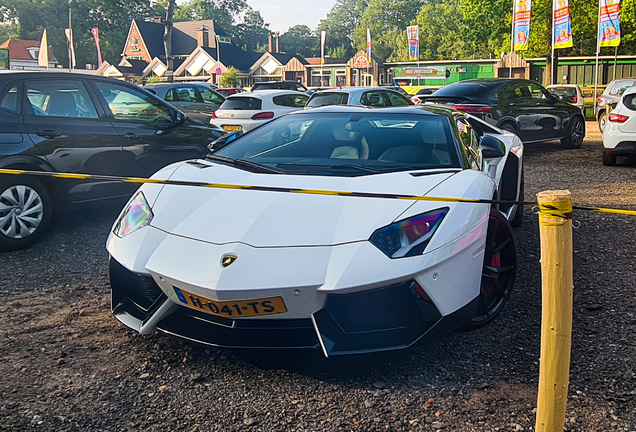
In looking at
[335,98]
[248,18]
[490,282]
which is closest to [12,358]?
[490,282]

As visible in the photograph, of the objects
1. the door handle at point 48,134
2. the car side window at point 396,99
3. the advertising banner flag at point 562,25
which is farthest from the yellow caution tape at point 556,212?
the advertising banner flag at point 562,25

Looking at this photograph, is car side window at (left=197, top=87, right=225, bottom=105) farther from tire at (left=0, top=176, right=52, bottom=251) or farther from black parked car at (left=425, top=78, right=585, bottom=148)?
tire at (left=0, top=176, right=52, bottom=251)

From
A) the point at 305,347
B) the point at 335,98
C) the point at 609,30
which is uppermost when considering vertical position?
the point at 609,30

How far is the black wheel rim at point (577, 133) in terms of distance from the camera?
14309 millimetres

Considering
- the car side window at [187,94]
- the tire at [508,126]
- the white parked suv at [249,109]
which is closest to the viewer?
the tire at [508,126]

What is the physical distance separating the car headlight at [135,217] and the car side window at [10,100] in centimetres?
247

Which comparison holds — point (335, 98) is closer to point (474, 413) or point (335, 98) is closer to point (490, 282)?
point (490, 282)

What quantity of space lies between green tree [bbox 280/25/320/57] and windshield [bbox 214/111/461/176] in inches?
4950

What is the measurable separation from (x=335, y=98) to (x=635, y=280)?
8875 mm

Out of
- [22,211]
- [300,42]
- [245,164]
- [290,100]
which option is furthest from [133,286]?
[300,42]

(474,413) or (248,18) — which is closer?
(474,413)

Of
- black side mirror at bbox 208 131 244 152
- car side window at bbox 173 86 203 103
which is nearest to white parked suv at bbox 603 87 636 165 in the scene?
black side mirror at bbox 208 131 244 152

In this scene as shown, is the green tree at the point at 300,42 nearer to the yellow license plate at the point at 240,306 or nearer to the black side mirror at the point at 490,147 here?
the black side mirror at the point at 490,147

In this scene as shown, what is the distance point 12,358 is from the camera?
11.0 ft
